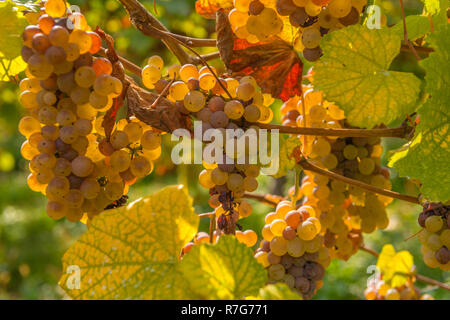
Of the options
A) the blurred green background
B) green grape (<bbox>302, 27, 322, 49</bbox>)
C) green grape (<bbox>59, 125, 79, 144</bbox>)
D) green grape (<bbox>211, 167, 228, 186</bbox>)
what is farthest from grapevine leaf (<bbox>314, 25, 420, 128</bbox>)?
the blurred green background

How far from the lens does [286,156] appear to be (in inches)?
20.4

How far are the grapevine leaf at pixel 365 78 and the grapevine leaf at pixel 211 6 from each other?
14 cm

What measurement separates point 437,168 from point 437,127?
0.12 ft

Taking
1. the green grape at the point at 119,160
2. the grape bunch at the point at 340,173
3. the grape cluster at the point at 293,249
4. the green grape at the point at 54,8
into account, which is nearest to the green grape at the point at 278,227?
the grape cluster at the point at 293,249

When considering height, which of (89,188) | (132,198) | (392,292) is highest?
(132,198)

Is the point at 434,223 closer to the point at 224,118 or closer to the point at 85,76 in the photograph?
the point at 224,118

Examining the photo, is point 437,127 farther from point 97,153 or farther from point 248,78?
point 97,153

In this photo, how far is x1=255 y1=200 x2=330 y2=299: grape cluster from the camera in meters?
0.55

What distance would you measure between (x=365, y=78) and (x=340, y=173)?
0.77ft

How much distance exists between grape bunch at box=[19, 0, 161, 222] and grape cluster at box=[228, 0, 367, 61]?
140mm

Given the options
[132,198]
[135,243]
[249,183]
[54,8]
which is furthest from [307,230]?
[132,198]

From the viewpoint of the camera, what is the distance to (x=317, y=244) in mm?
562

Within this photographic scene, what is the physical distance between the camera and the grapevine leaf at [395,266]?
0.77 metres
